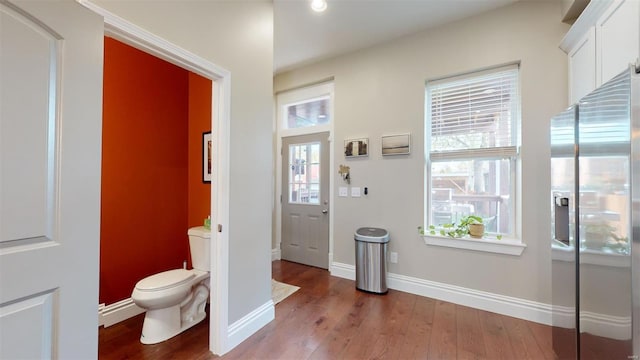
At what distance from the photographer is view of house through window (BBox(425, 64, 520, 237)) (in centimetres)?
244

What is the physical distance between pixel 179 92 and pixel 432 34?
9.06 ft

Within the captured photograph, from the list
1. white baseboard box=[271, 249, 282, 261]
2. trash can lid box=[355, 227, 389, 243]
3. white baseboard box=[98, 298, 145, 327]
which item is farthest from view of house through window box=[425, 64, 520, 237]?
white baseboard box=[98, 298, 145, 327]

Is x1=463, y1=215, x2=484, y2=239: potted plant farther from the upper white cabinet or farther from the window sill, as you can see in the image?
the upper white cabinet

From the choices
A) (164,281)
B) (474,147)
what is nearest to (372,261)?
(474,147)

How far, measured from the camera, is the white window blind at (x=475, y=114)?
2430 millimetres

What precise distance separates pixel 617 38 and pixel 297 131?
120 inches

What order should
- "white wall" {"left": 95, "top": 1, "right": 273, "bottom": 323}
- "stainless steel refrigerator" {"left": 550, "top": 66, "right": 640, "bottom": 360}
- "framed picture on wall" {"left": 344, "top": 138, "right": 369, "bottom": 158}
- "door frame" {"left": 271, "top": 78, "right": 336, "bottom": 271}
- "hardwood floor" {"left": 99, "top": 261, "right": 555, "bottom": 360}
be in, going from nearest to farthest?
"stainless steel refrigerator" {"left": 550, "top": 66, "right": 640, "bottom": 360}
"white wall" {"left": 95, "top": 1, "right": 273, "bottom": 323}
"hardwood floor" {"left": 99, "top": 261, "right": 555, "bottom": 360}
"framed picture on wall" {"left": 344, "top": 138, "right": 369, "bottom": 158}
"door frame" {"left": 271, "top": 78, "right": 336, "bottom": 271}

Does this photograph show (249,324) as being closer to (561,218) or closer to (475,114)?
(561,218)

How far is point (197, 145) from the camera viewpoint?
266cm

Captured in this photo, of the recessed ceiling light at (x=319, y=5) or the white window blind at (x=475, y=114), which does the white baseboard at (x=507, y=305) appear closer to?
the white window blind at (x=475, y=114)

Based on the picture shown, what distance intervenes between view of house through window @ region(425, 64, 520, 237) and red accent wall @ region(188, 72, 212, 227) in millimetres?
2378

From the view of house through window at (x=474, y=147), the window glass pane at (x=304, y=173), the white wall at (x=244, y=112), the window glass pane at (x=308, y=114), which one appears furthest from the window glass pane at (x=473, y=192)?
the white wall at (x=244, y=112)

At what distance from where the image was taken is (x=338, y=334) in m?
2.00

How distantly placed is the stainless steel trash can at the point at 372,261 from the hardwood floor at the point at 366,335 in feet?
0.51
